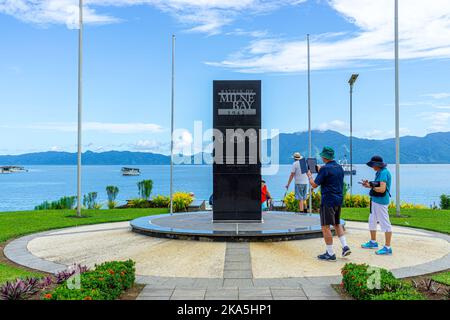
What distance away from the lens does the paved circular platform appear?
10.1 m

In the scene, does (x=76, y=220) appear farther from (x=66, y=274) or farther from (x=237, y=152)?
(x=66, y=274)

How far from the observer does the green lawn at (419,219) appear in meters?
14.0

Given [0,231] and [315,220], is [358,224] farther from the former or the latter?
[0,231]

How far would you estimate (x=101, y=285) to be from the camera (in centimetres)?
588

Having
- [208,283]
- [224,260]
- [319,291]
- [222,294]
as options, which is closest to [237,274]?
[208,283]

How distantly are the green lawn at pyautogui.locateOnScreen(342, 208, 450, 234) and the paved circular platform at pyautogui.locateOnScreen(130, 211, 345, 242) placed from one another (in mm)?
3566

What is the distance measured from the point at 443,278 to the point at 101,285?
549cm

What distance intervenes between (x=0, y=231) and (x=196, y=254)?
24.2 ft

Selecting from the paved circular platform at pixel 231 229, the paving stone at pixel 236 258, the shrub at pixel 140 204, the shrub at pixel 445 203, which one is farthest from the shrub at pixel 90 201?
the shrub at pixel 445 203

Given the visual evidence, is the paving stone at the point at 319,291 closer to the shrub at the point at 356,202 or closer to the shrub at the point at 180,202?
the shrub at the point at 180,202

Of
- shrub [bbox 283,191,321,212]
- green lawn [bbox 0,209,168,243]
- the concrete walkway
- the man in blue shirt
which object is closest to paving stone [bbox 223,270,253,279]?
the concrete walkway

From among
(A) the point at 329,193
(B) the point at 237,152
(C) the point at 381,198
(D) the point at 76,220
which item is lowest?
(D) the point at 76,220

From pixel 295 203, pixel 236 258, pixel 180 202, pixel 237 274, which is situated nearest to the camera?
pixel 237 274
